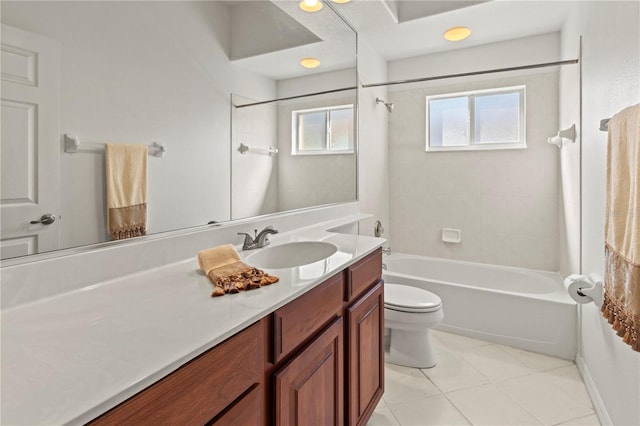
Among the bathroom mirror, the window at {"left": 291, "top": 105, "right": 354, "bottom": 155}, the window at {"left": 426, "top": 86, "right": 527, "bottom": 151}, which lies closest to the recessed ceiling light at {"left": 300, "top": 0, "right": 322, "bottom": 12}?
the bathroom mirror

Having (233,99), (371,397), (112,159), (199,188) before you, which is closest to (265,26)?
(233,99)

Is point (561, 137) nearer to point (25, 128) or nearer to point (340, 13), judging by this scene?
point (340, 13)

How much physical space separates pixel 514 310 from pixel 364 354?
1531 mm

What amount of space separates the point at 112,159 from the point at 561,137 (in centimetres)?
276

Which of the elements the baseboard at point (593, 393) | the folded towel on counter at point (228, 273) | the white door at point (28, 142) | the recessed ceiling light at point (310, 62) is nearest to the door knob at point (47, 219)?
the white door at point (28, 142)

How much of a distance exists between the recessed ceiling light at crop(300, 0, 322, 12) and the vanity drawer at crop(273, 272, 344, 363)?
169cm

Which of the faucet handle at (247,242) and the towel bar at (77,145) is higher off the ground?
the towel bar at (77,145)

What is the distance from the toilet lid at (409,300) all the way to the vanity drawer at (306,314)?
0.97 m

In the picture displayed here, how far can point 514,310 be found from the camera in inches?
93.1

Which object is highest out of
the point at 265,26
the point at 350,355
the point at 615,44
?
the point at 265,26

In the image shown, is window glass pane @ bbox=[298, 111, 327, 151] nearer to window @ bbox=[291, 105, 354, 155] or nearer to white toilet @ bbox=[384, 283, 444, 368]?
window @ bbox=[291, 105, 354, 155]

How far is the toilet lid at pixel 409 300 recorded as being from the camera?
206 cm

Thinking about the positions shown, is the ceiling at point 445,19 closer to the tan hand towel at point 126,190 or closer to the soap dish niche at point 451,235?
the soap dish niche at point 451,235

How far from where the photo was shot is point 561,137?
236cm
